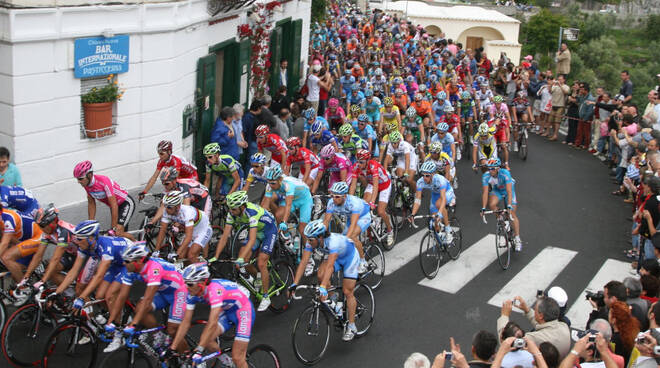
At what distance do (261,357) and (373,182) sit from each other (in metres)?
5.20

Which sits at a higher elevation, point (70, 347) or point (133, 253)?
point (133, 253)

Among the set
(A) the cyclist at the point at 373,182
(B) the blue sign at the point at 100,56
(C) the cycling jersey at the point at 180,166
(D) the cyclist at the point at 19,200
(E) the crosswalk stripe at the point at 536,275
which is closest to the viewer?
(D) the cyclist at the point at 19,200

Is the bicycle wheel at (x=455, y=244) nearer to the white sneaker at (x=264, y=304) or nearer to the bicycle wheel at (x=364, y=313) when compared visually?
the bicycle wheel at (x=364, y=313)

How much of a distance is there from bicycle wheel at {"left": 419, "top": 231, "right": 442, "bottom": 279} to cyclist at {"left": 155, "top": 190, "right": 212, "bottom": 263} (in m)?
3.79

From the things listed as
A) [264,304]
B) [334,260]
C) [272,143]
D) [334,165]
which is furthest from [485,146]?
[334,260]

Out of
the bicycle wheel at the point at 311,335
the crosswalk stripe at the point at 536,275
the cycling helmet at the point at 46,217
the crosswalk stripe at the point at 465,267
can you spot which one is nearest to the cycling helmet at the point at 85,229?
the cycling helmet at the point at 46,217

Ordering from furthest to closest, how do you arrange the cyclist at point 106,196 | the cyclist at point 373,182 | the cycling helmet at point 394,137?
the cycling helmet at point 394,137 < the cyclist at point 373,182 < the cyclist at point 106,196

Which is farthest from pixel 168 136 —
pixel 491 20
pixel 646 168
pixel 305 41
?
pixel 491 20

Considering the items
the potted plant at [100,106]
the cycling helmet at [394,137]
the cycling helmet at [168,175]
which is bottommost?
the cycling helmet at [168,175]

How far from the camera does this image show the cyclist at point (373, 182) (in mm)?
12938

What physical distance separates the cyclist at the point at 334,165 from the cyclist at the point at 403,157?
1.72 meters

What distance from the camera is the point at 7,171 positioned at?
10414mm

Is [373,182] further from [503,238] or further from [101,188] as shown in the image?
[101,188]

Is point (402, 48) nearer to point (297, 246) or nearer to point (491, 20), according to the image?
point (297, 246)
